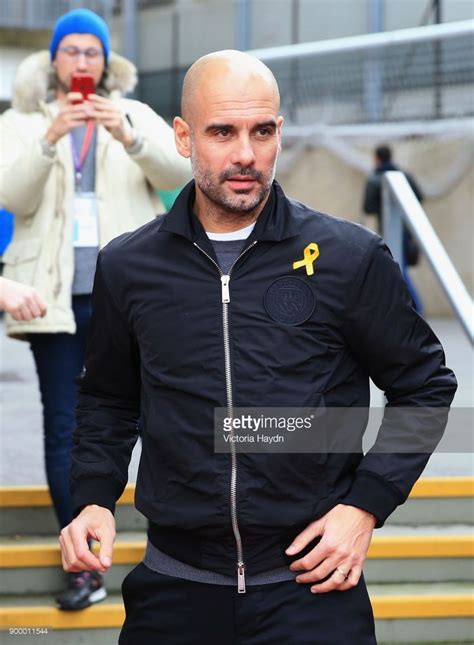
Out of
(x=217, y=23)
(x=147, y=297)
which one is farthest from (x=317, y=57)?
(x=147, y=297)

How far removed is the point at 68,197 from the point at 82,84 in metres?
0.34

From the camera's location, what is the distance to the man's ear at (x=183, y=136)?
2.37 meters

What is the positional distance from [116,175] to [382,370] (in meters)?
1.79

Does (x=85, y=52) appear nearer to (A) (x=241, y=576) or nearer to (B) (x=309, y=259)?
(B) (x=309, y=259)

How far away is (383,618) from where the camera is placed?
4.05m

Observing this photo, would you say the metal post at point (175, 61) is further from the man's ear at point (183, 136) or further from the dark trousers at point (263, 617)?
the dark trousers at point (263, 617)

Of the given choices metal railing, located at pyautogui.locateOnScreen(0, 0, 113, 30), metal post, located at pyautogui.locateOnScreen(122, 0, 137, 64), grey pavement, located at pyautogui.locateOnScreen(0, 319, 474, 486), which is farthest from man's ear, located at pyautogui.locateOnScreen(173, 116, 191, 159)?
metal railing, located at pyautogui.locateOnScreen(0, 0, 113, 30)

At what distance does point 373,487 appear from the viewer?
2213mm

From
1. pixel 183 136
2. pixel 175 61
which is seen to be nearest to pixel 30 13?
pixel 175 61

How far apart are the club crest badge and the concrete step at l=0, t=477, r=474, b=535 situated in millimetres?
2145

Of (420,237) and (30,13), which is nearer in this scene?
(420,237)

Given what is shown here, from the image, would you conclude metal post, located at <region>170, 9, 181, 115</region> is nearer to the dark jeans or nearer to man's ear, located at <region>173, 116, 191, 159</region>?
the dark jeans

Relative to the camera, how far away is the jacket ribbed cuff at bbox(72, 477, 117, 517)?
2371mm

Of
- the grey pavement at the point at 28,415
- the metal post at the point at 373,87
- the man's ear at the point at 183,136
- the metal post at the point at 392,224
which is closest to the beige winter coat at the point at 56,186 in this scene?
the grey pavement at the point at 28,415
